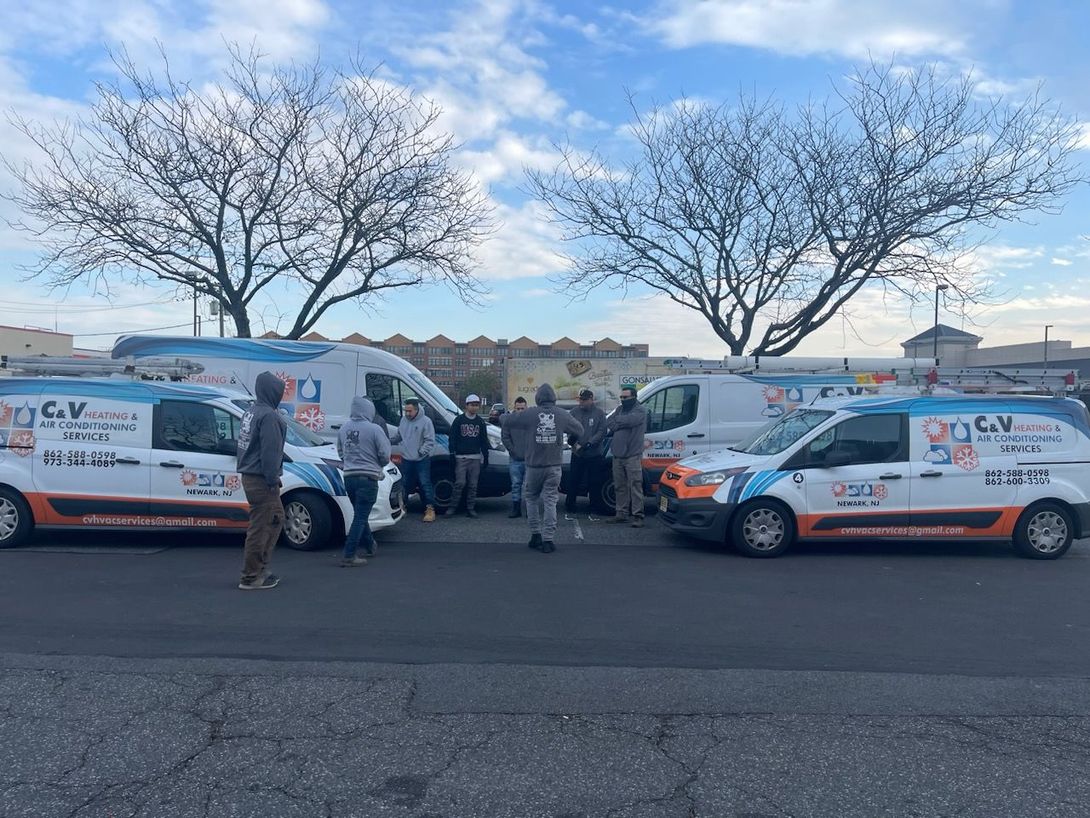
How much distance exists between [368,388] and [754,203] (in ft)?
31.4

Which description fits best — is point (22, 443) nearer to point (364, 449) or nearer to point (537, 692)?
point (364, 449)

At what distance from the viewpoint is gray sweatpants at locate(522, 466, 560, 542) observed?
32.6ft

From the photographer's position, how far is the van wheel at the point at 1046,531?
1012 cm

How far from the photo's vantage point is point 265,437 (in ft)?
25.4

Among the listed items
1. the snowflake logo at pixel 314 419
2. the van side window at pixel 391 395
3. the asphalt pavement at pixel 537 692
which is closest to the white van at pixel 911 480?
the asphalt pavement at pixel 537 692

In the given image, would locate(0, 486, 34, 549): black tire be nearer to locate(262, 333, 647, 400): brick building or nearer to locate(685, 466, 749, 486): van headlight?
locate(685, 466, 749, 486): van headlight

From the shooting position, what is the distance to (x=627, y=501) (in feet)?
40.2

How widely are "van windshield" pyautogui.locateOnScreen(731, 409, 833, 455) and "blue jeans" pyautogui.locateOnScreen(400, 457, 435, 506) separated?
411 cm

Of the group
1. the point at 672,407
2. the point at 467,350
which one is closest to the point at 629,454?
the point at 672,407

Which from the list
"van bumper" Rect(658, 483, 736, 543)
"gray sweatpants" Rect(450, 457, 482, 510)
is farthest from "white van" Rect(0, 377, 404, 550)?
"van bumper" Rect(658, 483, 736, 543)

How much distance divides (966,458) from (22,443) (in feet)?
33.7

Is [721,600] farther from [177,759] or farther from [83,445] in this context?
[83,445]

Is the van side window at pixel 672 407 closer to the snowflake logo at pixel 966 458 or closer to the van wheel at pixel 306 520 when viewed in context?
the snowflake logo at pixel 966 458

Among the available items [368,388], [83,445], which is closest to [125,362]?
[83,445]
